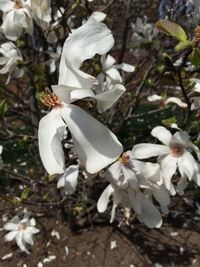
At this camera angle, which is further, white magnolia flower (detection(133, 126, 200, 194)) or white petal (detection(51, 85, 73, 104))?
white magnolia flower (detection(133, 126, 200, 194))

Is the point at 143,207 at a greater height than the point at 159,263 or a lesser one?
greater

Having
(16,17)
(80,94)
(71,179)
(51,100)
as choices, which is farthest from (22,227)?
(80,94)

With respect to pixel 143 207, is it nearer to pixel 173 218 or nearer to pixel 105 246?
pixel 105 246

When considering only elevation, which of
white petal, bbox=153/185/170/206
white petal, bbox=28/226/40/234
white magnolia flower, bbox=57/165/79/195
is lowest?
white petal, bbox=28/226/40/234

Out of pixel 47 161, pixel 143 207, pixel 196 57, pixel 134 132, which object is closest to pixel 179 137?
pixel 143 207

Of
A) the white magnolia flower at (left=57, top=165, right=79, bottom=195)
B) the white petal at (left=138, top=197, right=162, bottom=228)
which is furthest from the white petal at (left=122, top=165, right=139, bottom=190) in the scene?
the white magnolia flower at (left=57, top=165, right=79, bottom=195)

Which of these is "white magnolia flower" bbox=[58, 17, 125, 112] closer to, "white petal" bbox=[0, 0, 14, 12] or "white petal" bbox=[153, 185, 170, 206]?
"white petal" bbox=[153, 185, 170, 206]
